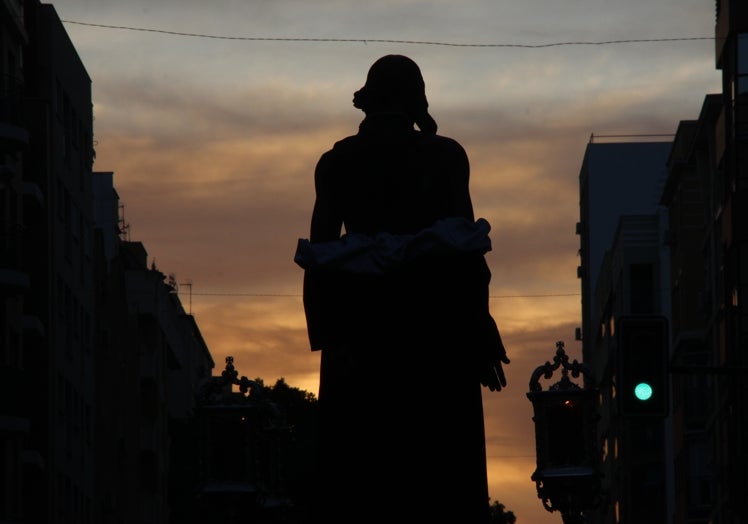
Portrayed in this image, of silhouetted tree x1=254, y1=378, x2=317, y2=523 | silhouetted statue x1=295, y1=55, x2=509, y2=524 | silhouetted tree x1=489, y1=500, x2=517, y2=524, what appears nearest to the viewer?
silhouetted statue x1=295, y1=55, x2=509, y2=524

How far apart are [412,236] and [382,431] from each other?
41.6 inches

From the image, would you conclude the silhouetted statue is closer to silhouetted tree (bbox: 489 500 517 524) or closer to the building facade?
the building facade

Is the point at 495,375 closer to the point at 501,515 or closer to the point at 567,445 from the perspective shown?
the point at 567,445

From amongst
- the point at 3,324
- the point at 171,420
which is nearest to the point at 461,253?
the point at 3,324

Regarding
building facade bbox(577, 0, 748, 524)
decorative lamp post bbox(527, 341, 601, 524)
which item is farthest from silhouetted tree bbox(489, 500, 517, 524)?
decorative lamp post bbox(527, 341, 601, 524)

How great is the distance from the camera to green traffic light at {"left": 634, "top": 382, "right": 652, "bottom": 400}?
22.1 m

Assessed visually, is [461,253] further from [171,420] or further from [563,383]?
[171,420]

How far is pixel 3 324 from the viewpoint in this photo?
65.8 meters

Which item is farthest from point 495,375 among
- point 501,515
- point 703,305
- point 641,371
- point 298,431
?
point 501,515

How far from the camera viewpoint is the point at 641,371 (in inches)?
869

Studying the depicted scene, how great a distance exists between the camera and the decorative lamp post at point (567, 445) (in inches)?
853

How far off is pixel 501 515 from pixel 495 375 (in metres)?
132

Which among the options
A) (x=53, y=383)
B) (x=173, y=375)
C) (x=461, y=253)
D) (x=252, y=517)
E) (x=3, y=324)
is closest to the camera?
(x=461, y=253)

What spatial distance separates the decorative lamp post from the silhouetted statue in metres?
9.98
